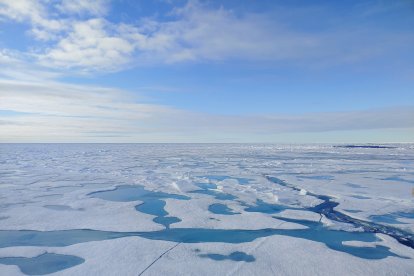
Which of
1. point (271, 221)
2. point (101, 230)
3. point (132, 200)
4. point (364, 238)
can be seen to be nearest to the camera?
point (364, 238)

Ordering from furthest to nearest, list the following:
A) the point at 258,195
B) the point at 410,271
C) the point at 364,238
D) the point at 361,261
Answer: the point at 258,195 → the point at 364,238 → the point at 361,261 → the point at 410,271

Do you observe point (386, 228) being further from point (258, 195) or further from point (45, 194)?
point (45, 194)

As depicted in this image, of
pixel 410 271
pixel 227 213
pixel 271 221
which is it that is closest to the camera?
pixel 410 271

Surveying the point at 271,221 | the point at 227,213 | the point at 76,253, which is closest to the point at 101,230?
the point at 76,253

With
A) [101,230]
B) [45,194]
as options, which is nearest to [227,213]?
[101,230]

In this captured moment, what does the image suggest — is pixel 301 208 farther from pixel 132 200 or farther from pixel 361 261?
pixel 132 200

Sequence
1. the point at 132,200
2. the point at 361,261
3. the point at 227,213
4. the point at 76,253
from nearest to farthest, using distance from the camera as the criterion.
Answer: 1. the point at 361,261
2. the point at 76,253
3. the point at 227,213
4. the point at 132,200

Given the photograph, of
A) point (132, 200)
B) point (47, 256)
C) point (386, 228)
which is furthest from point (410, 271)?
point (132, 200)

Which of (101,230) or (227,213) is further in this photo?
(227,213)

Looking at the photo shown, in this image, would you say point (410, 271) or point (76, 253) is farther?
point (76, 253)
